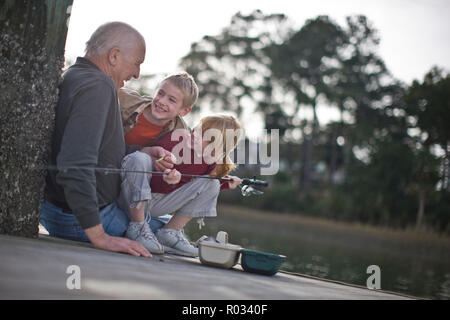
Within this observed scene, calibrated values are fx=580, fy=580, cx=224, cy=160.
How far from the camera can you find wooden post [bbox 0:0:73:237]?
227cm

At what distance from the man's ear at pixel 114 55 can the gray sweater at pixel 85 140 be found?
7cm

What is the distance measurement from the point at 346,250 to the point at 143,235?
10.8m

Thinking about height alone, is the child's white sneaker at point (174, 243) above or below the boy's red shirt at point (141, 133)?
below

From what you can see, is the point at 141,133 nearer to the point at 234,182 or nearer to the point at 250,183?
the point at 234,182

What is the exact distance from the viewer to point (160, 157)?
2805 mm

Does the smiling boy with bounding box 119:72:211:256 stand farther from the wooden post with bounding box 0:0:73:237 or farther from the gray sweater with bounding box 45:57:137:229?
the wooden post with bounding box 0:0:73:237

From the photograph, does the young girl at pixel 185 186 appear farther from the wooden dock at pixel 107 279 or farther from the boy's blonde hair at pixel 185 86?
the wooden dock at pixel 107 279

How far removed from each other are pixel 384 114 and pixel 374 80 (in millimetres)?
1442

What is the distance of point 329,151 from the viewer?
110 feet

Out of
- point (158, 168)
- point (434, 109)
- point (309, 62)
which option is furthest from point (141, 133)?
point (309, 62)

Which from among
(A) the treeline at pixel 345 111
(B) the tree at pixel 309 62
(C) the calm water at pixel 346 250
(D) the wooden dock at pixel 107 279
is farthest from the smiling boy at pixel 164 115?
(B) the tree at pixel 309 62

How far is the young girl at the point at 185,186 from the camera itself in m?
2.65

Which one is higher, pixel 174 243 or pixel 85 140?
pixel 85 140
